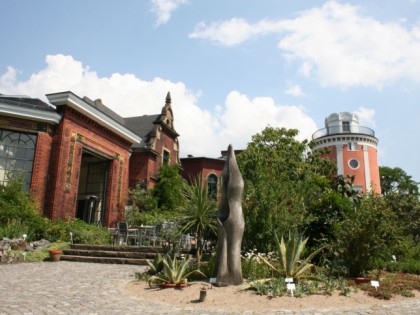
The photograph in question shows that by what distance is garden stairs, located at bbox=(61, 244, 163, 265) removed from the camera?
12.2 meters

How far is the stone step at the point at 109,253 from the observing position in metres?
12.4

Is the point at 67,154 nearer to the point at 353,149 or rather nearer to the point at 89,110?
the point at 89,110

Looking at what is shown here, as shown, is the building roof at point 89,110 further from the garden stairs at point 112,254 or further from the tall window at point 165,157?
the garden stairs at point 112,254

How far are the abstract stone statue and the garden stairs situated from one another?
434 centimetres

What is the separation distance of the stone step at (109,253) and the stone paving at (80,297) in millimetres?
2172

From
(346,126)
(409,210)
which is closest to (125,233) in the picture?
(409,210)

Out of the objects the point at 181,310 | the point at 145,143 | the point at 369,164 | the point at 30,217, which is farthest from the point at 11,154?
the point at 369,164

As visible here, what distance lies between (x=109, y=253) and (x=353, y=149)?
28.1 metres

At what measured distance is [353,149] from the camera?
3469 centimetres

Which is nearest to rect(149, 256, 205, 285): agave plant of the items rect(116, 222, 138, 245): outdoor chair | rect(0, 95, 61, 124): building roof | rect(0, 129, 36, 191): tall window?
rect(116, 222, 138, 245): outdoor chair

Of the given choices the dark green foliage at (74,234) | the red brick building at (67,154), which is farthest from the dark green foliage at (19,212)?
the red brick building at (67,154)

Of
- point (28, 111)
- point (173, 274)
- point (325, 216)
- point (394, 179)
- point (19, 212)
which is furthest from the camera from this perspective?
point (394, 179)

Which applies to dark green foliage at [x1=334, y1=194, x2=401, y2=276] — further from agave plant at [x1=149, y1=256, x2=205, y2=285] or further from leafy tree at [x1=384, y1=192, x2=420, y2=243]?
leafy tree at [x1=384, y1=192, x2=420, y2=243]

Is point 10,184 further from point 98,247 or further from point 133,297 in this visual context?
point 133,297
